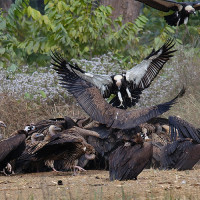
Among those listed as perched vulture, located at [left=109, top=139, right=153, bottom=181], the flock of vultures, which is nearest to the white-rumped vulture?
the flock of vultures

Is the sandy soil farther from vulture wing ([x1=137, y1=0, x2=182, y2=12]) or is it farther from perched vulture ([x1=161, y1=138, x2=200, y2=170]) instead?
vulture wing ([x1=137, y1=0, x2=182, y2=12])

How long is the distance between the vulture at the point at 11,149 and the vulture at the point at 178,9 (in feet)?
17.7

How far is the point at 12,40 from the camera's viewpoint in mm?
13766

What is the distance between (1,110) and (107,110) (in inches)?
94.1

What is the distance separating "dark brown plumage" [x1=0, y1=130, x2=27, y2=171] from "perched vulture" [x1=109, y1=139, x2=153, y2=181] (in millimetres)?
1641

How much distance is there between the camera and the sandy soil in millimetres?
5410

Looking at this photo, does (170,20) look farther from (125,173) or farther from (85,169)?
(125,173)

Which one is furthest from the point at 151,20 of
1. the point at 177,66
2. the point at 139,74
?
the point at 139,74

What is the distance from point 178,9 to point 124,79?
336 centimetres

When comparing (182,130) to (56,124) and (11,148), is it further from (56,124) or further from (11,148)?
(11,148)

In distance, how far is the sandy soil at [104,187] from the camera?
17.7 feet

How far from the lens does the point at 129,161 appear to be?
6.38 metres

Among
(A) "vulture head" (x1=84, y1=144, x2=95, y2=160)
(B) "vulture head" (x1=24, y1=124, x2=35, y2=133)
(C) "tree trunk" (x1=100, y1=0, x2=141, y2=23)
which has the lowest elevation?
(A) "vulture head" (x1=84, y1=144, x2=95, y2=160)

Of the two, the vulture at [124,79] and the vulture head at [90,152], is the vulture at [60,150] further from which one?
the vulture at [124,79]
